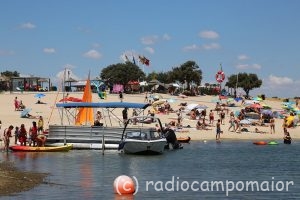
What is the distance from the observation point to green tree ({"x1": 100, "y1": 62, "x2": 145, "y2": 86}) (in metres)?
98.1

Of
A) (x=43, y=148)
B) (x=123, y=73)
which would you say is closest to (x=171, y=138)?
(x=43, y=148)

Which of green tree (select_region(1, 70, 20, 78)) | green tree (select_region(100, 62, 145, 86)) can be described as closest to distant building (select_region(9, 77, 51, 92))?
green tree (select_region(100, 62, 145, 86))

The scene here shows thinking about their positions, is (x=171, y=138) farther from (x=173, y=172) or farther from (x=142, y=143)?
(x=173, y=172)

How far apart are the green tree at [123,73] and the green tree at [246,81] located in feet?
102

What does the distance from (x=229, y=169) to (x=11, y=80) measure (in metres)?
68.4

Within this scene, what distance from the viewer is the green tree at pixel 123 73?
322ft

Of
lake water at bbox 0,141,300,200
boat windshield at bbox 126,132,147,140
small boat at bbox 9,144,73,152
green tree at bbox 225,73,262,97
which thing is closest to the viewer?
lake water at bbox 0,141,300,200

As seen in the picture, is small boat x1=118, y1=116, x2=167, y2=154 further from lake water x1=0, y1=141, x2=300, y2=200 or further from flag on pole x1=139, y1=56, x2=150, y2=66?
flag on pole x1=139, y1=56, x2=150, y2=66

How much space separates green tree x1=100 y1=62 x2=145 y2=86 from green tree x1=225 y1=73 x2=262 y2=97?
31183 millimetres

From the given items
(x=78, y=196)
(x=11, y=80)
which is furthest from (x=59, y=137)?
(x=11, y=80)

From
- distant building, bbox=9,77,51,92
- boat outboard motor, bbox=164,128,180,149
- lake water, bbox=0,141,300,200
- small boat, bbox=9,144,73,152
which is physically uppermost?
distant building, bbox=9,77,51,92

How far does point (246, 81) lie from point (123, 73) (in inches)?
1497

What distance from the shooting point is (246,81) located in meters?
127

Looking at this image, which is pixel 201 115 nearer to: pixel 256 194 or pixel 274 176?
pixel 274 176
